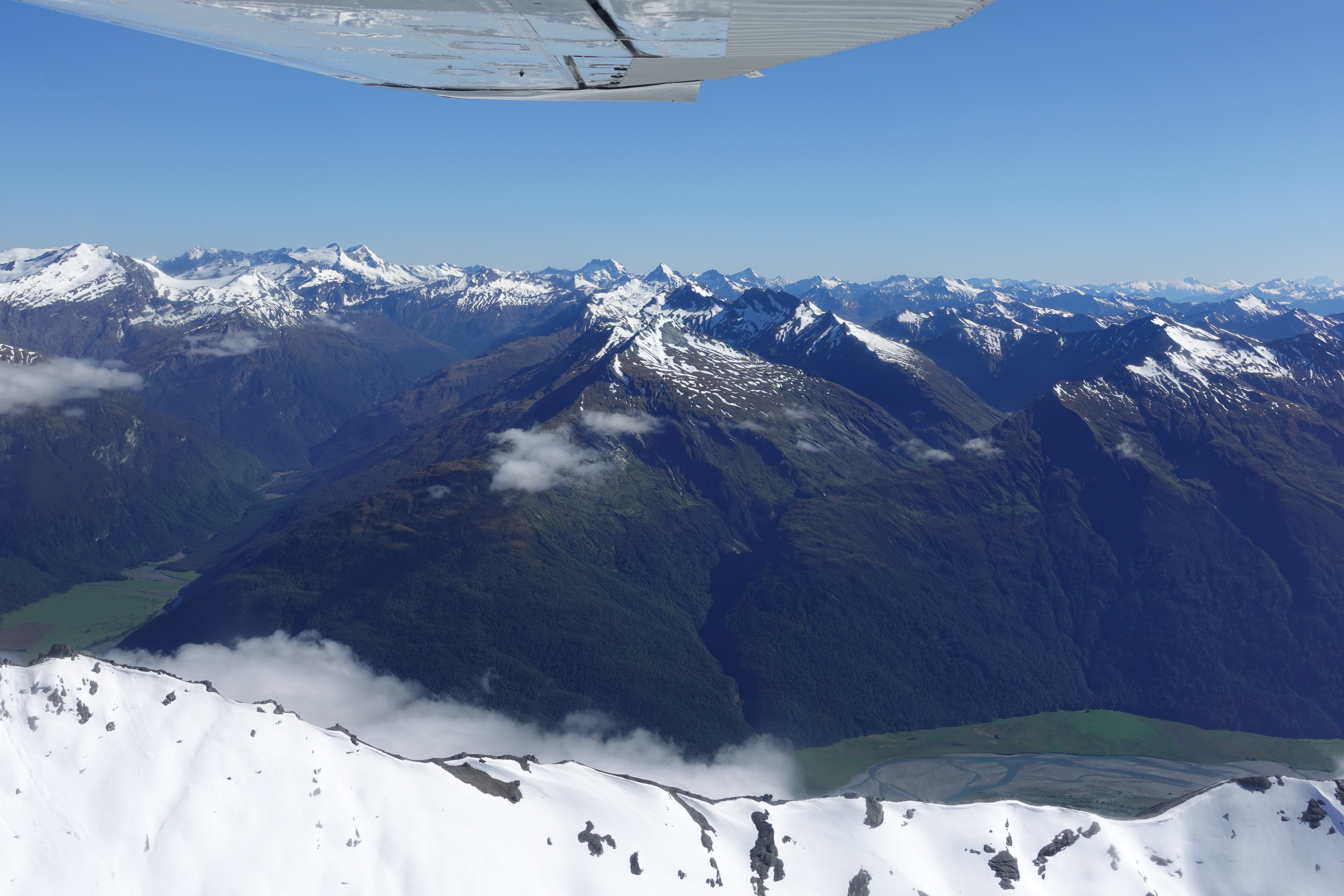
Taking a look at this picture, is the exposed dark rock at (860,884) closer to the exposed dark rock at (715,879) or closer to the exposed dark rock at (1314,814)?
the exposed dark rock at (715,879)

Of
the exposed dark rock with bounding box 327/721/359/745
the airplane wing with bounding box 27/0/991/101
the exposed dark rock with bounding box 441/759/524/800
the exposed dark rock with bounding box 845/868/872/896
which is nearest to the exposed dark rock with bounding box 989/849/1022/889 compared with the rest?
the exposed dark rock with bounding box 845/868/872/896

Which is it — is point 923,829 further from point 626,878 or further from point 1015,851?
point 626,878

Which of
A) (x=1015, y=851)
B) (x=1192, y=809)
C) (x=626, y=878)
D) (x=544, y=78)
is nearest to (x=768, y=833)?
(x=626, y=878)

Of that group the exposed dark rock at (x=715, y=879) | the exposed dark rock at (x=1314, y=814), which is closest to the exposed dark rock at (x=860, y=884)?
the exposed dark rock at (x=715, y=879)

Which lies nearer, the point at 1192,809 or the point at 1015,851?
the point at 1015,851

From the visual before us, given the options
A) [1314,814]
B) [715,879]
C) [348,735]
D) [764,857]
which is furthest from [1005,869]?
[348,735]
